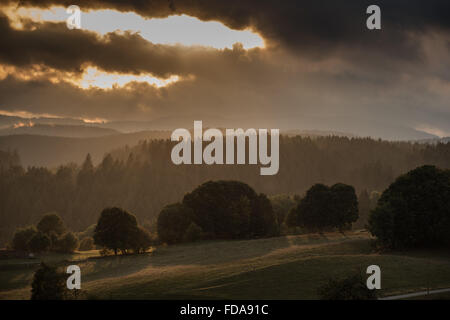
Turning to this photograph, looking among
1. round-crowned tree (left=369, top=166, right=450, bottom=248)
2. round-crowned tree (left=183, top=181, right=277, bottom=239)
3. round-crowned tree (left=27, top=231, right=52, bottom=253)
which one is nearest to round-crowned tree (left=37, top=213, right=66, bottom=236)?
round-crowned tree (left=27, top=231, right=52, bottom=253)

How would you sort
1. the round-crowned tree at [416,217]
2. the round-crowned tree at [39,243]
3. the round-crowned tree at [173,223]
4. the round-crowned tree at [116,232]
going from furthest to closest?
the round-crowned tree at [173,223], the round-crowned tree at [39,243], the round-crowned tree at [116,232], the round-crowned tree at [416,217]

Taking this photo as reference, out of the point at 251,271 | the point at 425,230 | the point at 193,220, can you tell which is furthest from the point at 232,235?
the point at 251,271

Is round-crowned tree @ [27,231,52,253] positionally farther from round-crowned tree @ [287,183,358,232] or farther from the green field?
round-crowned tree @ [287,183,358,232]

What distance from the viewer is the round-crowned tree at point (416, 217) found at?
7562 centimetres

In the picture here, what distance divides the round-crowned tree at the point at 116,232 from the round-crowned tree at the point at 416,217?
170 feet

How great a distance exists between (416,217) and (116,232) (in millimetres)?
62777

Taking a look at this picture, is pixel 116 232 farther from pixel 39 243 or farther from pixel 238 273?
pixel 238 273

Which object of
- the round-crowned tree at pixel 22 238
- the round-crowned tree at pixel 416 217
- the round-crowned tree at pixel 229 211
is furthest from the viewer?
the round-crowned tree at pixel 229 211

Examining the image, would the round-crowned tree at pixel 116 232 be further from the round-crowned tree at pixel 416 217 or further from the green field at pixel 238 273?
the round-crowned tree at pixel 416 217

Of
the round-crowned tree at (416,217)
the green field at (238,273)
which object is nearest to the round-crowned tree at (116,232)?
the green field at (238,273)

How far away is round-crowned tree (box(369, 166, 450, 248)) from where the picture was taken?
248 feet

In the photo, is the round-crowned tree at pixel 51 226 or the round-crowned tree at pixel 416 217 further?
the round-crowned tree at pixel 51 226

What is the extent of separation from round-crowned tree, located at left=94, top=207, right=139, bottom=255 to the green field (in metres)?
5.05
